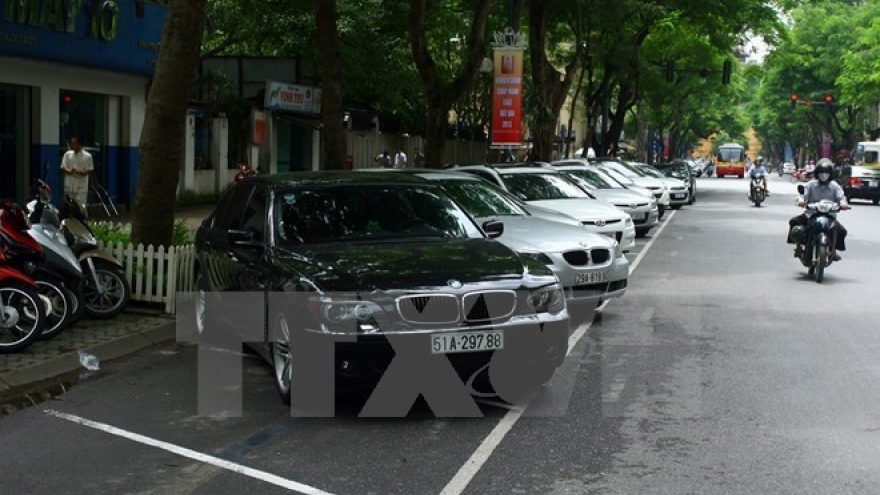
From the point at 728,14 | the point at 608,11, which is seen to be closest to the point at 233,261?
the point at 608,11

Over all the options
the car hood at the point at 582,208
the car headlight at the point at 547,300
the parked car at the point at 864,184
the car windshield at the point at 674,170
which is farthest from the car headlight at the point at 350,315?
the parked car at the point at 864,184

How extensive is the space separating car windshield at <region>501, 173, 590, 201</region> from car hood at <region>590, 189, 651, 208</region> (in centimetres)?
403

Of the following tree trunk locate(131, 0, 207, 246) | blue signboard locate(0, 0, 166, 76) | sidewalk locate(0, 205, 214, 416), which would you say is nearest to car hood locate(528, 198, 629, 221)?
tree trunk locate(131, 0, 207, 246)

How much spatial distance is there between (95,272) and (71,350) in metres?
1.53

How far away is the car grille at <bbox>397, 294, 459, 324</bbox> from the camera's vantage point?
22.1 feet

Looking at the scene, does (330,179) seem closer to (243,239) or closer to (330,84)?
(243,239)

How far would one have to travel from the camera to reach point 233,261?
8.48m

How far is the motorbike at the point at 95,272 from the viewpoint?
399 inches

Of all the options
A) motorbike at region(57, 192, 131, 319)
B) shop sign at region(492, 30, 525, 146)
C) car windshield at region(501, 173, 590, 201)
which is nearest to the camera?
motorbike at region(57, 192, 131, 319)

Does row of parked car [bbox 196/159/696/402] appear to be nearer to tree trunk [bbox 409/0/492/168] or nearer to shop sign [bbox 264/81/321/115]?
tree trunk [bbox 409/0/492/168]

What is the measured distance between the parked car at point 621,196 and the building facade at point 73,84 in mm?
9453

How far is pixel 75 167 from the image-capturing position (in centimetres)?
1928

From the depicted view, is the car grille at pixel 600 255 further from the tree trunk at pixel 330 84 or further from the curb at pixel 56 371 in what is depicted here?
the tree trunk at pixel 330 84

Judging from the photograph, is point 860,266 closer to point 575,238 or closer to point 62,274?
point 575,238
